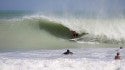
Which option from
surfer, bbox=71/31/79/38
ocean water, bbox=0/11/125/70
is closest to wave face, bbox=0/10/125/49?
ocean water, bbox=0/11/125/70

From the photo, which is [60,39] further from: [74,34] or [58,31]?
[58,31]

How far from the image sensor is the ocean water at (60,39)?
1023cm

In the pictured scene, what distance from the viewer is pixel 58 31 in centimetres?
2152

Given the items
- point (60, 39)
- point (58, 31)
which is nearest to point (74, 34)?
point (58, 31)

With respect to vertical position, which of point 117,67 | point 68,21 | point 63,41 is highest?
point 68,21

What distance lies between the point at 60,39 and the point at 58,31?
196cm

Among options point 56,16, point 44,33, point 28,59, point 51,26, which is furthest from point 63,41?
point 28,59

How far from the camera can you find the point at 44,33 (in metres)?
20.8

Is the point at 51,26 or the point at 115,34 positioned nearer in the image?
the point at 115,34

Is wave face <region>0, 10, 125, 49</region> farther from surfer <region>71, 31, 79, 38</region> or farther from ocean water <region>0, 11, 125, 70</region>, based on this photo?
surfer <region>71, 31, 79, 38</region>

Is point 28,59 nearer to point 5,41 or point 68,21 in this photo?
point 5,41

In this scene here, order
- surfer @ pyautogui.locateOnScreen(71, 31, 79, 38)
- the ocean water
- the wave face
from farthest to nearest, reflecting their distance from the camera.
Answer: surfer @ pyautogui.locateOnScreen(71, 31, 79, 38) → the wave face → the ocean water

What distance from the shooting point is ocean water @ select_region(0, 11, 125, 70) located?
403 inches

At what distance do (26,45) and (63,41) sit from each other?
238 centimetres
